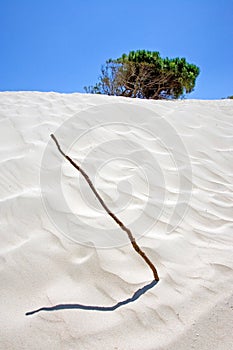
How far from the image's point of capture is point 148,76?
15.2 metres

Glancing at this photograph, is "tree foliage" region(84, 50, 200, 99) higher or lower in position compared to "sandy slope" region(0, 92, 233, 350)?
higher

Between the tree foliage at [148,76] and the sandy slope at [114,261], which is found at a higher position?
the tree foliage at [148,76]

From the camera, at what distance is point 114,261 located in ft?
4.54

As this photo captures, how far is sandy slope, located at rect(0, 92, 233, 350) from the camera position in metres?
1.03

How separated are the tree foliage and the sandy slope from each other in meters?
13.3

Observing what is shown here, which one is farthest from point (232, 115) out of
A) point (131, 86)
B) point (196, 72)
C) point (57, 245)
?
point (196, 72)

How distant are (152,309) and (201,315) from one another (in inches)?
7.8

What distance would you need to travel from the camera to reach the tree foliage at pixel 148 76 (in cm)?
1506

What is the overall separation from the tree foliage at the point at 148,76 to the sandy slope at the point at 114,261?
13.3 meters

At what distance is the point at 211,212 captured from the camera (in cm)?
189

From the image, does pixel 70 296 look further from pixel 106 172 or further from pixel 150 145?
pixel 150 145

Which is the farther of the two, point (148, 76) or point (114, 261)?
point (148, 76)

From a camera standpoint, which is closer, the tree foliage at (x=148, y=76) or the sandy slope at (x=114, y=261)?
the sandy slope at (x=114, y=261)

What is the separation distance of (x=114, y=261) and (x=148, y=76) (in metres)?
15.2
